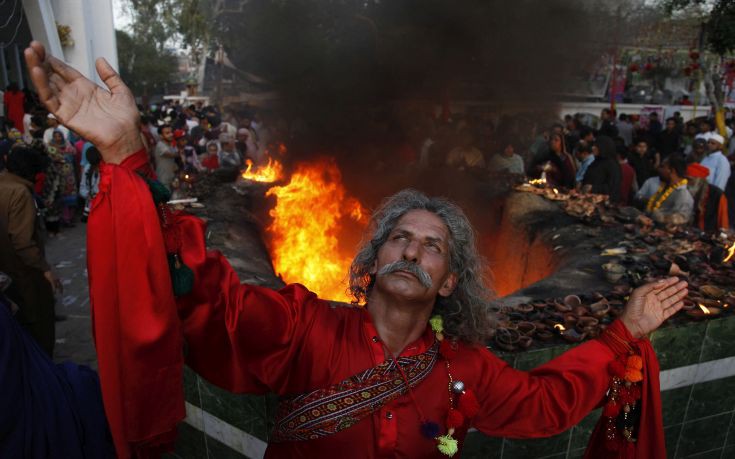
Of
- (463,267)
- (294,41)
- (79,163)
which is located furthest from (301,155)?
(463,267)

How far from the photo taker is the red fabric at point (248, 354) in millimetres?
1430

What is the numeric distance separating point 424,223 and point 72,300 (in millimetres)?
5999

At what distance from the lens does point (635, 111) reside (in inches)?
828

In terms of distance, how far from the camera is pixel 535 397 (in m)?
2.15

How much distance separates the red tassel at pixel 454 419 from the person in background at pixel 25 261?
3.58 m

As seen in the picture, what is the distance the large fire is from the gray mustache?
426 cm

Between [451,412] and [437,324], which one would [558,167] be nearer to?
[437,324]

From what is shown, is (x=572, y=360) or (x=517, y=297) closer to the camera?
(x=572, y=360)

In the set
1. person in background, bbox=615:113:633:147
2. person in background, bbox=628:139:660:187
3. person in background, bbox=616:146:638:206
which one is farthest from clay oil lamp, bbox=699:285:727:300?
person in background, bbox=615:113:633:147

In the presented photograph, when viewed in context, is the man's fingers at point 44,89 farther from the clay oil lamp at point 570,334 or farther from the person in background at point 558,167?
the person in background at point 558,167

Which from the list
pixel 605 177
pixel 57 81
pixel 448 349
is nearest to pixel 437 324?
pixel 448 349

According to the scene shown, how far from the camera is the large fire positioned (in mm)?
6688

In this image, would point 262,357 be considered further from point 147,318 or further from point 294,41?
point 294,41

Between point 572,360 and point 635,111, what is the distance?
71.2 feet
